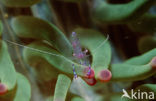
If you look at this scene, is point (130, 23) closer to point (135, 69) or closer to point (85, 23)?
point (85, 23)

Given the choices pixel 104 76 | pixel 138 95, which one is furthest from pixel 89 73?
pixel 138 95

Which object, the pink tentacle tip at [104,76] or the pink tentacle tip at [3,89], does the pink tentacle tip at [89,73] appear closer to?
the pink tentacle tip at [104,76]

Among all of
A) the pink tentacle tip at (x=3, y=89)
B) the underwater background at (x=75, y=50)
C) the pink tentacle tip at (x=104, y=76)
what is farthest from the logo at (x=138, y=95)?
the pink tentacle tip at (x=3, y=89)

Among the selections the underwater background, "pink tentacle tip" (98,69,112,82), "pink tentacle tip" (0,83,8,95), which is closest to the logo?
the underwater background

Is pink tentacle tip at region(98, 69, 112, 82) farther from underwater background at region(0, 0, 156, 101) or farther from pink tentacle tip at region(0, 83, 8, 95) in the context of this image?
pink tentacle tip at region(0, 83, 8, 95)

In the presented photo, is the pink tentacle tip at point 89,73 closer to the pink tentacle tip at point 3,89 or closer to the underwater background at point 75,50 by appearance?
the underwater background at point 75,50

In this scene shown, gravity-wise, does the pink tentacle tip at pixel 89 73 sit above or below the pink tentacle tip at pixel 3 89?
above

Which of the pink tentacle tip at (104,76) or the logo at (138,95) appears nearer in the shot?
the pink tentacle tip at (104,76)

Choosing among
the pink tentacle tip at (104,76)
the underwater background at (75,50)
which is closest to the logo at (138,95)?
the underwater background at (75,50)
